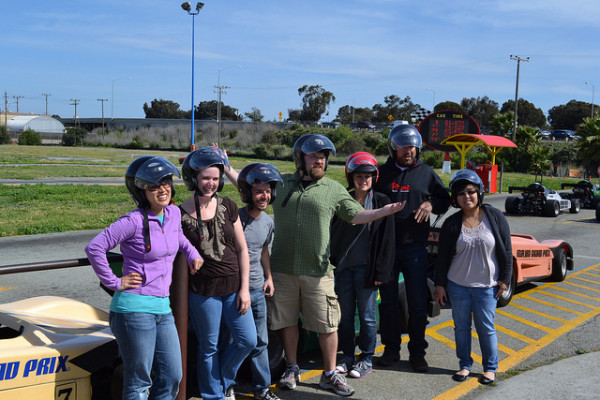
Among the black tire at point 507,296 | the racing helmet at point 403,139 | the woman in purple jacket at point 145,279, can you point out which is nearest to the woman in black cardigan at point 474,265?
the racing helmet at point 403,139

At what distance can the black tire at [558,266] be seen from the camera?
8.13 meters

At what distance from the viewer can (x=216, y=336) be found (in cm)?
354

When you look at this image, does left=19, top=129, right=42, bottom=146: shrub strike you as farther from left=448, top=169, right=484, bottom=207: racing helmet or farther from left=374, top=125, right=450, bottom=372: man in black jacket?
left=448, top=169, right=484, bottom=207: racing helmet

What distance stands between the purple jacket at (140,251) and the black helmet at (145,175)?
95mm

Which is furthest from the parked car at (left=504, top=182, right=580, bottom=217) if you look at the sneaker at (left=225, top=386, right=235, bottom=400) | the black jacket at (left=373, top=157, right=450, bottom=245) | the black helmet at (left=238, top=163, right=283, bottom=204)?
the sneaker at (left=225, top=386, right=235, bottom=400)

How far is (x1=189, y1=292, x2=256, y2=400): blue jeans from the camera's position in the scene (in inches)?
138

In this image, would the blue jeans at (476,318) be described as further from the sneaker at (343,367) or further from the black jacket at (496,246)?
the sneaker at (343,367)

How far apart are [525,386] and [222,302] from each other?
8.64ft

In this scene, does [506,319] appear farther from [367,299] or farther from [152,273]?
[152,273]

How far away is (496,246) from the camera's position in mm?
4477

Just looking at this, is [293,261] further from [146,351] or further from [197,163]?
[146,351]

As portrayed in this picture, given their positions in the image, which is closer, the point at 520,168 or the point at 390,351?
the point at 390,351

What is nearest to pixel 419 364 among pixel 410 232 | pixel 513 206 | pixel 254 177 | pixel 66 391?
pixel 410 232

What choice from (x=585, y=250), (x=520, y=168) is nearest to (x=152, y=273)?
(x=585, y=250)
